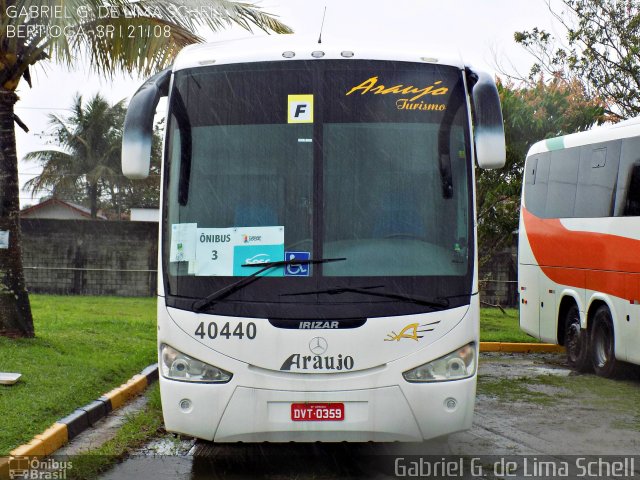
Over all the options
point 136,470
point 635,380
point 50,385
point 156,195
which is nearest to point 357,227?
point 136,470

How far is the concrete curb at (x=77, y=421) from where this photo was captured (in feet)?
21.5

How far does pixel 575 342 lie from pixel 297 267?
779 centimetres

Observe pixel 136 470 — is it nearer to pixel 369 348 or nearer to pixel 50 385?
pixel 369 348

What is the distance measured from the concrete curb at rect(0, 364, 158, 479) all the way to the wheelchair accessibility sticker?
7.60 ft

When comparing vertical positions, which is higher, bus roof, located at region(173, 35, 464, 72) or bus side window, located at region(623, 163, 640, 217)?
bus roof, located at region(173, 35, 464, 72)

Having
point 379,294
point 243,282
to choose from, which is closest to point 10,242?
point 243,282

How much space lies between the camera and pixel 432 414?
6.11 m

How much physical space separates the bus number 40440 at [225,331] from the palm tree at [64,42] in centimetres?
559

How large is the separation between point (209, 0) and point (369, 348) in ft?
25.4

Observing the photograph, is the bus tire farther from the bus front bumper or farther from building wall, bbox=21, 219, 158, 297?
building wall, bbox=21, 219, 158, 297

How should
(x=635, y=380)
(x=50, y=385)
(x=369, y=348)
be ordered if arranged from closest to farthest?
(x=369, y=348) < (x=50, y=385) < (x=635, y=380)

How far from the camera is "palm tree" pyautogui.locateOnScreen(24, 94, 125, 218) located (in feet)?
138

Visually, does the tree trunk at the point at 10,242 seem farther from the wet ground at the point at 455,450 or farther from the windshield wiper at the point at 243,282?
the windshield wiper at the point at 243,282

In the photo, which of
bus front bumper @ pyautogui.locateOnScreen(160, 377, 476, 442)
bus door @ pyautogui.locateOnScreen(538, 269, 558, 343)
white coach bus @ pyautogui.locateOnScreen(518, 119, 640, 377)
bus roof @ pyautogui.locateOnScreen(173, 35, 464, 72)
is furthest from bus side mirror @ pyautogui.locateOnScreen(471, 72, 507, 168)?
bus door @ pyautogui.locateOnScreen(538, 269, 558, 343)
